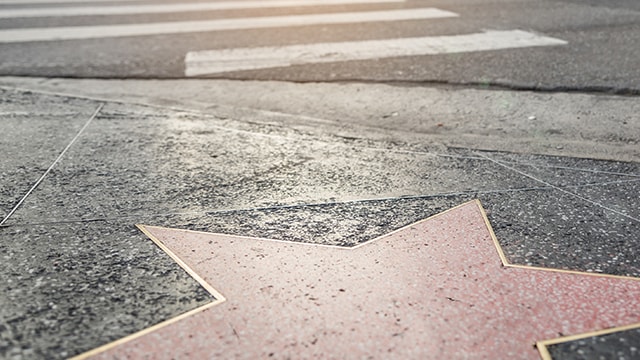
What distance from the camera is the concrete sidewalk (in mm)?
1767

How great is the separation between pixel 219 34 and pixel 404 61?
1964mm

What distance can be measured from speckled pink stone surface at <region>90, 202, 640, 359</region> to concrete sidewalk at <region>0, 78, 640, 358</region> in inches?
0.6

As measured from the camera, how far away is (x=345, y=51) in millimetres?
5105

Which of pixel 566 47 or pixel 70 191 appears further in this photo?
pixel 566 47

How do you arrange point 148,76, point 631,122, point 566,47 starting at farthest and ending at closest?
point 566,47
point 148,76
point 631,122

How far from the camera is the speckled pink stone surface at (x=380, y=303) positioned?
1.60 metres

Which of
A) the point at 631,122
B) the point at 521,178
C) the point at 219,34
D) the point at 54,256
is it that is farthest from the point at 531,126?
the point at 219,34

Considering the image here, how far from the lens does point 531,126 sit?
348 cm

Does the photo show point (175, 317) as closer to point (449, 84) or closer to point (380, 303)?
point (380, 303)

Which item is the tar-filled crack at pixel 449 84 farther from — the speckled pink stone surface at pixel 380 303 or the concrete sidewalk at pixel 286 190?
the speckled pink stone surface at pixel 380 303

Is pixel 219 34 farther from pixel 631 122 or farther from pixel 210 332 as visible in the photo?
pixel 210 332

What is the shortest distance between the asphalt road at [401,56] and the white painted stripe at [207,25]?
15 cm

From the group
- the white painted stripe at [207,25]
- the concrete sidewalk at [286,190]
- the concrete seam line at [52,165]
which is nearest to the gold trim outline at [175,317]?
the concrete sidewalk at [286,190]

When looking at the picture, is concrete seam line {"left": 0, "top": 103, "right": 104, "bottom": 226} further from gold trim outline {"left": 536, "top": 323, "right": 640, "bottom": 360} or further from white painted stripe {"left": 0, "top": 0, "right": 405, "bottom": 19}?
white painted stripe {"left": 0, "top": 0, "right": 405, "bottom": 19}
